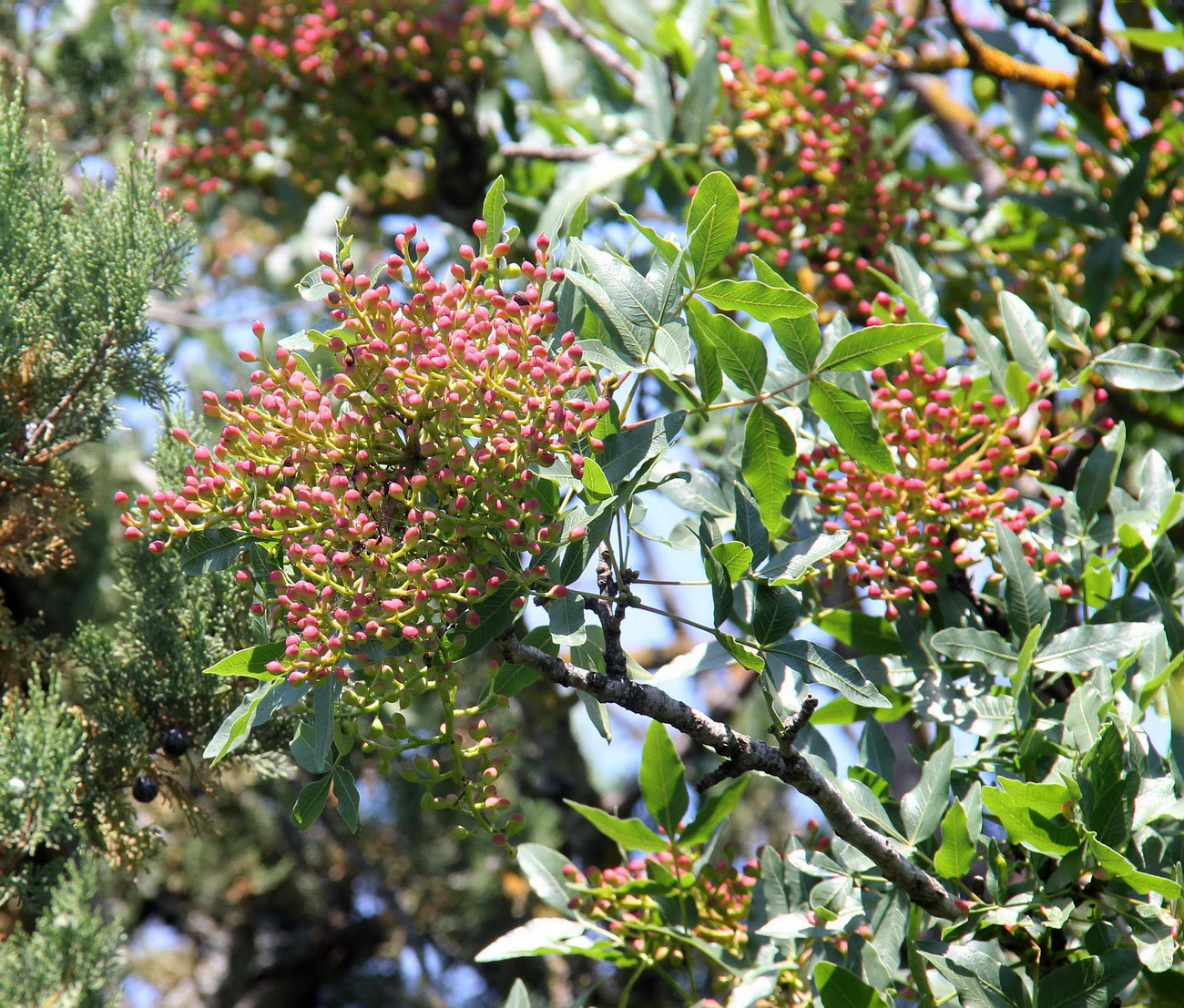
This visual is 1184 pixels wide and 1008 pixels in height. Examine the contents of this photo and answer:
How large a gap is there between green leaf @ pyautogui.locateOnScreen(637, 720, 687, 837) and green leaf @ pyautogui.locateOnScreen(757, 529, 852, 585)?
0.30 metres

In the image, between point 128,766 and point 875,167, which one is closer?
point 128,766

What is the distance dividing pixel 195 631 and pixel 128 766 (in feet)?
0.62

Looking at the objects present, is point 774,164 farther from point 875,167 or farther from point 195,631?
point 195,631

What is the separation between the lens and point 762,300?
3.43ft

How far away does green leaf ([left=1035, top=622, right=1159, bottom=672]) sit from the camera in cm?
123

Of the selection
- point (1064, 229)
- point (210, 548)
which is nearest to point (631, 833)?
point (210, 548)

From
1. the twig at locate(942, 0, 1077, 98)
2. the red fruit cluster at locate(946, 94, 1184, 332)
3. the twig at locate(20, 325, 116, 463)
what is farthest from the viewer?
the twig at locate(942, 0, 1077, 98)

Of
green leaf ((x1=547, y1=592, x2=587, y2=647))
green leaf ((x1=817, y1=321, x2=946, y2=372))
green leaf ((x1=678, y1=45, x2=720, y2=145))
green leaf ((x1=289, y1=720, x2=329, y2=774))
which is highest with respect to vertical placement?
green leaf ((x1=678, y1=45, x2=720, y2=145))

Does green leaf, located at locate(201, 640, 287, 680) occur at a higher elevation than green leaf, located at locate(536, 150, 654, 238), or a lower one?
lower

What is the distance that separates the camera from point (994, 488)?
161 cm

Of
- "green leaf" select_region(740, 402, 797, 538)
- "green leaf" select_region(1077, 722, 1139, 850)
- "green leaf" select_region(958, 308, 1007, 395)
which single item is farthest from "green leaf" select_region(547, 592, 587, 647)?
"green leaf" select_region(958, 308, 1007, 395)

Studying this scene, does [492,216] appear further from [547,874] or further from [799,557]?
[547,874]

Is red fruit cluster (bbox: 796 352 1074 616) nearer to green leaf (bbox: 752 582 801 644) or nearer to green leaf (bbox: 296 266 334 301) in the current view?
green leaf (bbox: 752 582 801 644)

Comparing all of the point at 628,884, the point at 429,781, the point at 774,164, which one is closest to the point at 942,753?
the point at 628,884
